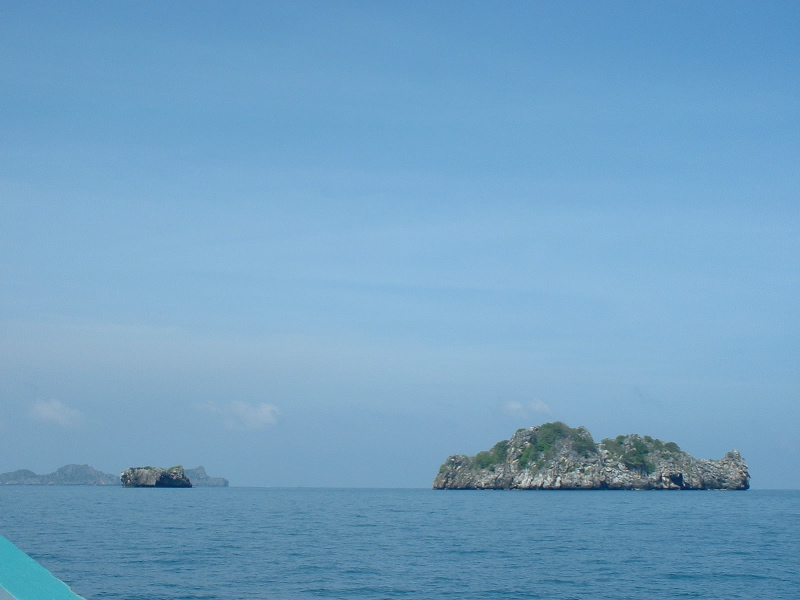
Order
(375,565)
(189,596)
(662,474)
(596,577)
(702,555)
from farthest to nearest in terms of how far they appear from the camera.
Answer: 1. (662,474)
2. (702,555)
3. (375,565)
4. (596,577)
5. (189,596)

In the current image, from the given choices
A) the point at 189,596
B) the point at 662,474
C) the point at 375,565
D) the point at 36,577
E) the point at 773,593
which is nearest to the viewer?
the point at 36,577

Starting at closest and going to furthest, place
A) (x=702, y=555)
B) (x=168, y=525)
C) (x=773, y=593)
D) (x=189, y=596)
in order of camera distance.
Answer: (x=189, y=596)
(x=773, y=593)
(x=702, y=555)
(x=168, y=525)

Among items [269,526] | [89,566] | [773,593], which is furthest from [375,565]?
[269,526]

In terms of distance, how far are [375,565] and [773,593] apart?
21.1 metres

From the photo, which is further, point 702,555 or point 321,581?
point 702,555

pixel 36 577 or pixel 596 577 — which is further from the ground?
pixel 36 577

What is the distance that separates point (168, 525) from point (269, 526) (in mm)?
9875

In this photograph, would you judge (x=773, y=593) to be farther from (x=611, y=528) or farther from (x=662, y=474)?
(x=662, y=474)

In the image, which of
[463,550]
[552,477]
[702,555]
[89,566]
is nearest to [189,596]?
[89,566]

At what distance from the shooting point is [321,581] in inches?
1446

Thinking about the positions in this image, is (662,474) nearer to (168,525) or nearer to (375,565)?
(168,525)

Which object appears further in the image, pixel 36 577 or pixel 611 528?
pixel 611 528

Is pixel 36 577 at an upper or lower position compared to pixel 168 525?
upper

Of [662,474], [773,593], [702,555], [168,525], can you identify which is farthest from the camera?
[662,474]
